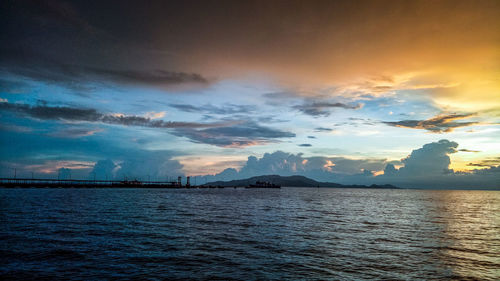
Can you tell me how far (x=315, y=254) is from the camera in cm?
2692

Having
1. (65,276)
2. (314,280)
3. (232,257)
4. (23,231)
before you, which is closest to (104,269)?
(65,276)

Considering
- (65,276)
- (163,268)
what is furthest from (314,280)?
(65,276)

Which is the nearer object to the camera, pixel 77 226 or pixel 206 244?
pixel 206 244

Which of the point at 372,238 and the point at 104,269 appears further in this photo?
the point at 372,238

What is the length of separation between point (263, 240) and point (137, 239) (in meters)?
14.1

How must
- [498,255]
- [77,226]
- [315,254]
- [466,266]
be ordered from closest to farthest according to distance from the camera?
[466,266] → [315,254] → [498,255] → [77,226]

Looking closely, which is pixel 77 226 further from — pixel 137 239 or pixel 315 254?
pixel 315 254

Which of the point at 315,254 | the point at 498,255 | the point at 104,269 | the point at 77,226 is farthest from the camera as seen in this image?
the point at 77,226

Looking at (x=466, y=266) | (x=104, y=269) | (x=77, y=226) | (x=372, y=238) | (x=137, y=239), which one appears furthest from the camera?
(x=77, y=226)

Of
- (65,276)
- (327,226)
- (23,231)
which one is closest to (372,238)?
(327,226)

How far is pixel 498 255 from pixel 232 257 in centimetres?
2643

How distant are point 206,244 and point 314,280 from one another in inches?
536

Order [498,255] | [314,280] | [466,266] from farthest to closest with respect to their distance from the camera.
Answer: [498,255], [466,266], [314,280]

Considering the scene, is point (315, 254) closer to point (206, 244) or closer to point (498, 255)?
point (206, 244)
